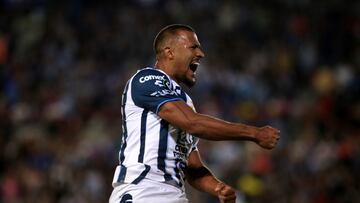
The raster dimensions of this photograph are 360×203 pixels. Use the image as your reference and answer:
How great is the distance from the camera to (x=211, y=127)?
17.5 feet

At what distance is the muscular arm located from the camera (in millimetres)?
5199

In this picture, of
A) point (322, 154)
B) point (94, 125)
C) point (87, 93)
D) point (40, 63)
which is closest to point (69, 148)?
point (94, 125)

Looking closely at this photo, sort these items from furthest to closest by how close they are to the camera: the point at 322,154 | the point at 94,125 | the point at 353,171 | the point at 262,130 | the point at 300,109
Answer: the point at 94,125
the point at 300,109
the point at 322,154
the point at 353,171
the point at 262,130

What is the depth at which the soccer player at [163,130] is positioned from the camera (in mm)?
5426

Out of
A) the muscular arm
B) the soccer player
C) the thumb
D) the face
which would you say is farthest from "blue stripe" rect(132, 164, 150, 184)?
the face

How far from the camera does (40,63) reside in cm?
1616

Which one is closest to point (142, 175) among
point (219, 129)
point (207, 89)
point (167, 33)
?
point (219, 129)

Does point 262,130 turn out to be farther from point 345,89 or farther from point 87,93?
point 87,93

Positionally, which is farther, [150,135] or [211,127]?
[150,135]

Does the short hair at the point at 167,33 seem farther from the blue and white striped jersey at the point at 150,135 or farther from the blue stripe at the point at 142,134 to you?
the blue stripe at the point at 142,134

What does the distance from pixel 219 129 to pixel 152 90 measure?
55 cm

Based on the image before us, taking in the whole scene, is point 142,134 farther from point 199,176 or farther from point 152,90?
point 199,176

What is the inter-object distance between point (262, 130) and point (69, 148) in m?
8.76

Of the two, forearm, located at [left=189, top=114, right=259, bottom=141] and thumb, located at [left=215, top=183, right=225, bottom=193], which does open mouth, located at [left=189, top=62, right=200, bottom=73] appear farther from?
thumb, located at [left=215, top=183, right=225, bottom=193]
